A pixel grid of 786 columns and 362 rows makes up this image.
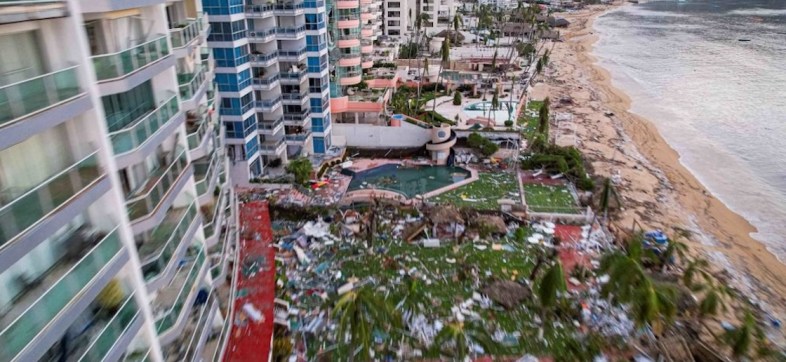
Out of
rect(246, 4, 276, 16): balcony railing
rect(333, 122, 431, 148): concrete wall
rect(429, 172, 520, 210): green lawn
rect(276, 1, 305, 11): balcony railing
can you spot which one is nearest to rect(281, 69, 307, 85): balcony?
rect(276, 1, 305, 11): balcony railing

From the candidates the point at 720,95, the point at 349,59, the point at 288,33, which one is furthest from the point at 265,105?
the point at 720,95

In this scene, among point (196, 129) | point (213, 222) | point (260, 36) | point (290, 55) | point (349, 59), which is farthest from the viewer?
point (349, 59)

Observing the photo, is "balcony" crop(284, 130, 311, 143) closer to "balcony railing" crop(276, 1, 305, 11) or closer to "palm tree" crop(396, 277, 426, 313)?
"balcony railing" crop(276, 1, 305, 11)

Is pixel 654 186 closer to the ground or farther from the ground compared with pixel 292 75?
closer to the ground

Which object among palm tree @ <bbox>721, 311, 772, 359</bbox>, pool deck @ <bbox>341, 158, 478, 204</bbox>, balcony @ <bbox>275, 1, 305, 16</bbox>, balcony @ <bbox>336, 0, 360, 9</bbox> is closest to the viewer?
palm tree @ <bbox>721, 311, 772, 359</bbox>

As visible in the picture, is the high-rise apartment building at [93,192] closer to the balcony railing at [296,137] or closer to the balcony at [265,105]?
the balcony at [265,105]

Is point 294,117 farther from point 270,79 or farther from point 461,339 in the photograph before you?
point 461,339
